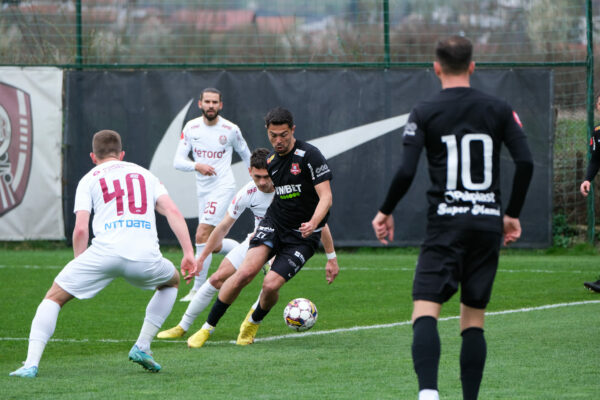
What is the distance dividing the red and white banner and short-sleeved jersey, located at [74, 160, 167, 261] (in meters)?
9.38

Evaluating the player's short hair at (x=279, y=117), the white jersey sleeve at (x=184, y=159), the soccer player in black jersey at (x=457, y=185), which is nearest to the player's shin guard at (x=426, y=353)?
the soccer player in black jersey at (x=457, y=185)

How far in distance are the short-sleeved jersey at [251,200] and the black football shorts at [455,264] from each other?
3753 mm

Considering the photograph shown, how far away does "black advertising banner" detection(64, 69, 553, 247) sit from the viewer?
14.8 meters

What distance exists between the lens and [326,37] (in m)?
15.7

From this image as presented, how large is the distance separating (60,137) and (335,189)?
4.55 meters

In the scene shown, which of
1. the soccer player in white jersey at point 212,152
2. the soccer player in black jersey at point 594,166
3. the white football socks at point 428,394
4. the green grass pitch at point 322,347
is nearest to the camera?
the white football socks at point 428,394

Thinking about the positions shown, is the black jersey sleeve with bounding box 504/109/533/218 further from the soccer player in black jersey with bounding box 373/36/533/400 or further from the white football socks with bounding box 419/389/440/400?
the white football socks with bounding box 419/389/440/400

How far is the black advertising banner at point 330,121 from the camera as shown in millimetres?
14773

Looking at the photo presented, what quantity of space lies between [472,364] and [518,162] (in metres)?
1.03

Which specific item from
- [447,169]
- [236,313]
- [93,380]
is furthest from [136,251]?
[236,313]

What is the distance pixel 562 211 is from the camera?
1513cm

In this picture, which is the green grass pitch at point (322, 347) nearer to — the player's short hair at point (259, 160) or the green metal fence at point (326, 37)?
the player's short hair at point (259, 160)

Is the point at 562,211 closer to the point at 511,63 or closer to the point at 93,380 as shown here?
the point at 511,63

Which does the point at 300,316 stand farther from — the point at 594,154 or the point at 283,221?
the point at 594,154
